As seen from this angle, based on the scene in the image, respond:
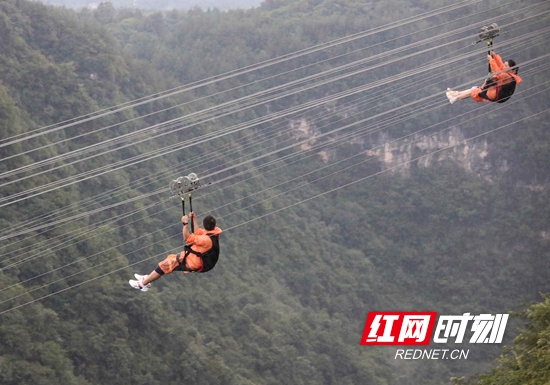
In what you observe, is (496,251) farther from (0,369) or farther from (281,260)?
(0,369)

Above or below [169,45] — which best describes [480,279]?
below

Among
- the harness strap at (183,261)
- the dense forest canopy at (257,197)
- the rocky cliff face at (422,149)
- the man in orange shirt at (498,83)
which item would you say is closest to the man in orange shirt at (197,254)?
the harness strap at (183,261)

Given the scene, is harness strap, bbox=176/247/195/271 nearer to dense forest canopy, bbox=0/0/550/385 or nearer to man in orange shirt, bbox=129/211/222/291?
man in orange shirt, bbox=129/211/222/291

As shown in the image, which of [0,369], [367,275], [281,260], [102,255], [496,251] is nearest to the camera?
[0,369]

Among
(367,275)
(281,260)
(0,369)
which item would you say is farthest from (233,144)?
(0,369)

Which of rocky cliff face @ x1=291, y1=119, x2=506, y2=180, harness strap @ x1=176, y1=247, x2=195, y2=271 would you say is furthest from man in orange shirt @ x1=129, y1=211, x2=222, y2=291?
rocky cliff face @ x1=291, y1=119, x2=506, y2=180

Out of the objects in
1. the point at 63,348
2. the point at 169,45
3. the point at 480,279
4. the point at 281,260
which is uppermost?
the point at 169,45

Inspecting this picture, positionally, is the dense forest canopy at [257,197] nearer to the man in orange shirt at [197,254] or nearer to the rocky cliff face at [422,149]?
the rocky cliff face at [422,149]

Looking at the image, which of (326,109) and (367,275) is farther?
(326,109)

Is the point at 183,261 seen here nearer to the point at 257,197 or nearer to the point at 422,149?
the point at 257,197

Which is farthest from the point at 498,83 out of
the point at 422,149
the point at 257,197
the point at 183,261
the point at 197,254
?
the point at 422,149
